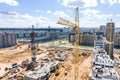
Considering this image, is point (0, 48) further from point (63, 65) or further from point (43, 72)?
point (43, 72)

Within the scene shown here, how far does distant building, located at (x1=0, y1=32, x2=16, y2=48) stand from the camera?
227 ft

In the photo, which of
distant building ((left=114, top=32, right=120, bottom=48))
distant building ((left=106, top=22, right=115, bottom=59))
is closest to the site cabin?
distant building ((left=106, top=22, right=115, bottom=59))

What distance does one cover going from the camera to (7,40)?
2837 inches

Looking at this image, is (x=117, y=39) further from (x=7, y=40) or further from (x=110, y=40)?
(x=7, y=40)

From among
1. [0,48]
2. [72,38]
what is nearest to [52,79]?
[0,48]

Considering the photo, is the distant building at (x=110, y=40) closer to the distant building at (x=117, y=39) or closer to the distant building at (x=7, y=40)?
the distant building at (x=117, y=39)

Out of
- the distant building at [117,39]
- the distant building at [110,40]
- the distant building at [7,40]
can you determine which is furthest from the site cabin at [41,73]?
the distant building at [7,40]

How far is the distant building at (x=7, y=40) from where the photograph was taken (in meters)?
69.2

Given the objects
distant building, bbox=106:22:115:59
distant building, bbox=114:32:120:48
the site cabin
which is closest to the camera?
the site cabin

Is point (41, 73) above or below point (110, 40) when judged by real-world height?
below

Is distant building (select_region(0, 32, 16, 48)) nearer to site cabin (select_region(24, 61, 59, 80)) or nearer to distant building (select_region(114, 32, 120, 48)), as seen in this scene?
site cabin (select_region(24, 61, 59, 80))

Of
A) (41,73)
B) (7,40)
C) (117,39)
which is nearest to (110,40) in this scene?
(117,39)

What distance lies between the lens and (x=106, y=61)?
103 feet

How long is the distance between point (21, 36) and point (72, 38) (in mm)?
45994
